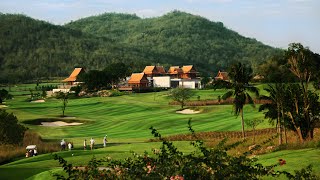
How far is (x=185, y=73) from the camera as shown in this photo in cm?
18588

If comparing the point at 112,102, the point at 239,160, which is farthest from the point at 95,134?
the point at 239,160

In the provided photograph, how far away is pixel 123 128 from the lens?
2985 inches

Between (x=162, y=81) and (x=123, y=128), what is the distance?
90947 millimetres

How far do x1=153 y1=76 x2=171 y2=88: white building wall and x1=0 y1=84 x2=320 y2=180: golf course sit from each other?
1222 inches

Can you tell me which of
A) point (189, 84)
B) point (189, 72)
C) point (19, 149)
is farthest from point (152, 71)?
point (19, 149)

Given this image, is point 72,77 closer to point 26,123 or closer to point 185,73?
point 185,73

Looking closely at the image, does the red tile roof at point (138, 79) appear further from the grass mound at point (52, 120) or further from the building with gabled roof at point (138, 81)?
the grass mound at point (52, 120)

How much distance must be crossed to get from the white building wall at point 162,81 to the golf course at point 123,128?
3103 cm

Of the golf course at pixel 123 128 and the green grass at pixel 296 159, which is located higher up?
the green grass at pixel 296 159

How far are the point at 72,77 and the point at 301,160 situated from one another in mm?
164490

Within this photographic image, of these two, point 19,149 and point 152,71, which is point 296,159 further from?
point 152,71

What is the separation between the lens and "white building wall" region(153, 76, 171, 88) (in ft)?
538

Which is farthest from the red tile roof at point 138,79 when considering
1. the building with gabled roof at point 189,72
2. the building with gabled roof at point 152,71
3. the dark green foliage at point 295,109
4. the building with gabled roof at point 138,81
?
the dark green foliage at point 295,109

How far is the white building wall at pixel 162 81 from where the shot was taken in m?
164
